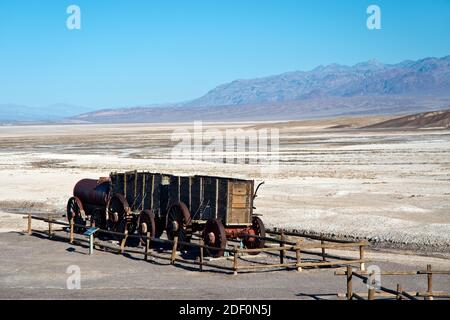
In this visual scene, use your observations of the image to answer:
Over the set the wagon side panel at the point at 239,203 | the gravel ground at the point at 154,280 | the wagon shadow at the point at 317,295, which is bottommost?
the gravel ground at the point at 154,280

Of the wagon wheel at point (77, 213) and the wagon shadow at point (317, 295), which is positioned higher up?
the wagon wheel at point (77, 213)

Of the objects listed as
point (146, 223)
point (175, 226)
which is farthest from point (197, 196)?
point (146, 223)

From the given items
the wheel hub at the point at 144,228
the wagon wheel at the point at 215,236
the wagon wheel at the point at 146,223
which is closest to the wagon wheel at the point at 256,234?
the wagon wheel at the point at 215,236

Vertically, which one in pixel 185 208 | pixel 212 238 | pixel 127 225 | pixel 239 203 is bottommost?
pixel 127 225

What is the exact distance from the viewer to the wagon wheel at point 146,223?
1931 centimetres

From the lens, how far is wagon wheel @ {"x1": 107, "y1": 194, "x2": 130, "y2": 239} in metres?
20.5

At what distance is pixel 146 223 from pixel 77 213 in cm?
367

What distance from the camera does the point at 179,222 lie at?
18.6m

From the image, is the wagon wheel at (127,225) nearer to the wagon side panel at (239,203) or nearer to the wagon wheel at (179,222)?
the wagon wheel at (179,222)

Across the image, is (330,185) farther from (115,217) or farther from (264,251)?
(264,251)

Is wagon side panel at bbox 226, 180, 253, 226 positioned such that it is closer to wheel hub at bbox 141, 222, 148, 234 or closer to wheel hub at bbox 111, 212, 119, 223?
wheel hub at bbox 141, 222, 148, 234

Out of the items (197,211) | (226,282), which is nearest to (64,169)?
(197,211)

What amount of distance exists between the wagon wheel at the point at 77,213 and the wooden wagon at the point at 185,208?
35.6 inches
